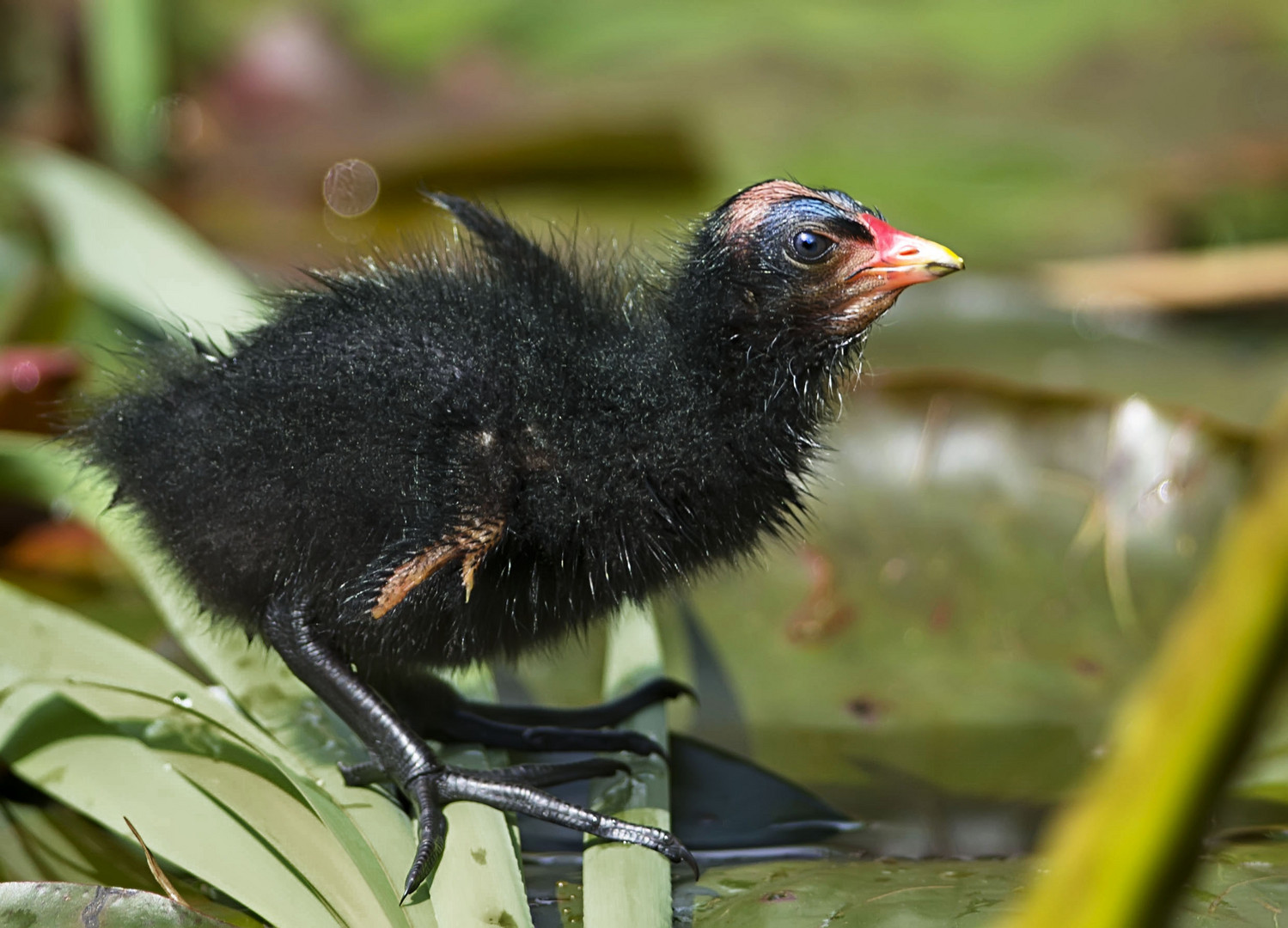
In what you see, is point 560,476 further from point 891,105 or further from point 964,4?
point 964,4

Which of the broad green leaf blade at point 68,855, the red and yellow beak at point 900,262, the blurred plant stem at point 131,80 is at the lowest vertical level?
the broad green leaf blade at point 68,855

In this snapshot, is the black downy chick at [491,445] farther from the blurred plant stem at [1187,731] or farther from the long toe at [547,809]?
the blurred plant stem at [1187,731]

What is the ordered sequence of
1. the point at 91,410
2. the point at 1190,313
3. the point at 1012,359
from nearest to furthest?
the point at 91,410, the point at 1012,359, the point at 1190,313

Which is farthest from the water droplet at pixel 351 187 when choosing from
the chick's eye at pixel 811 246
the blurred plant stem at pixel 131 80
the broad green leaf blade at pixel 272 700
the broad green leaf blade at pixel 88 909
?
the broad green leaf blade at pixel 88 909

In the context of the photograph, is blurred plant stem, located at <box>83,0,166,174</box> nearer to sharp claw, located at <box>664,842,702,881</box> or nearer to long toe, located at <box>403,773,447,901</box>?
long toe, located at <box>403,773,447,901</box>

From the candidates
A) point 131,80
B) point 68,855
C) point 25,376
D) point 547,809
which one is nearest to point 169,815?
point 68,855

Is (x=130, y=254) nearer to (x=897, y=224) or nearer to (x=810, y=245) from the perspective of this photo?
(x=810, y=245)

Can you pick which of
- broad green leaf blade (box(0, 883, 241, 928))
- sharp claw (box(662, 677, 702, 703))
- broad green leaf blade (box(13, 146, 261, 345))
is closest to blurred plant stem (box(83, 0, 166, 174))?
broad green leaf blade (box(13, 146, 261, 345))

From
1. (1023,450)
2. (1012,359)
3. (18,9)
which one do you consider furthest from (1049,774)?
(18,9)
